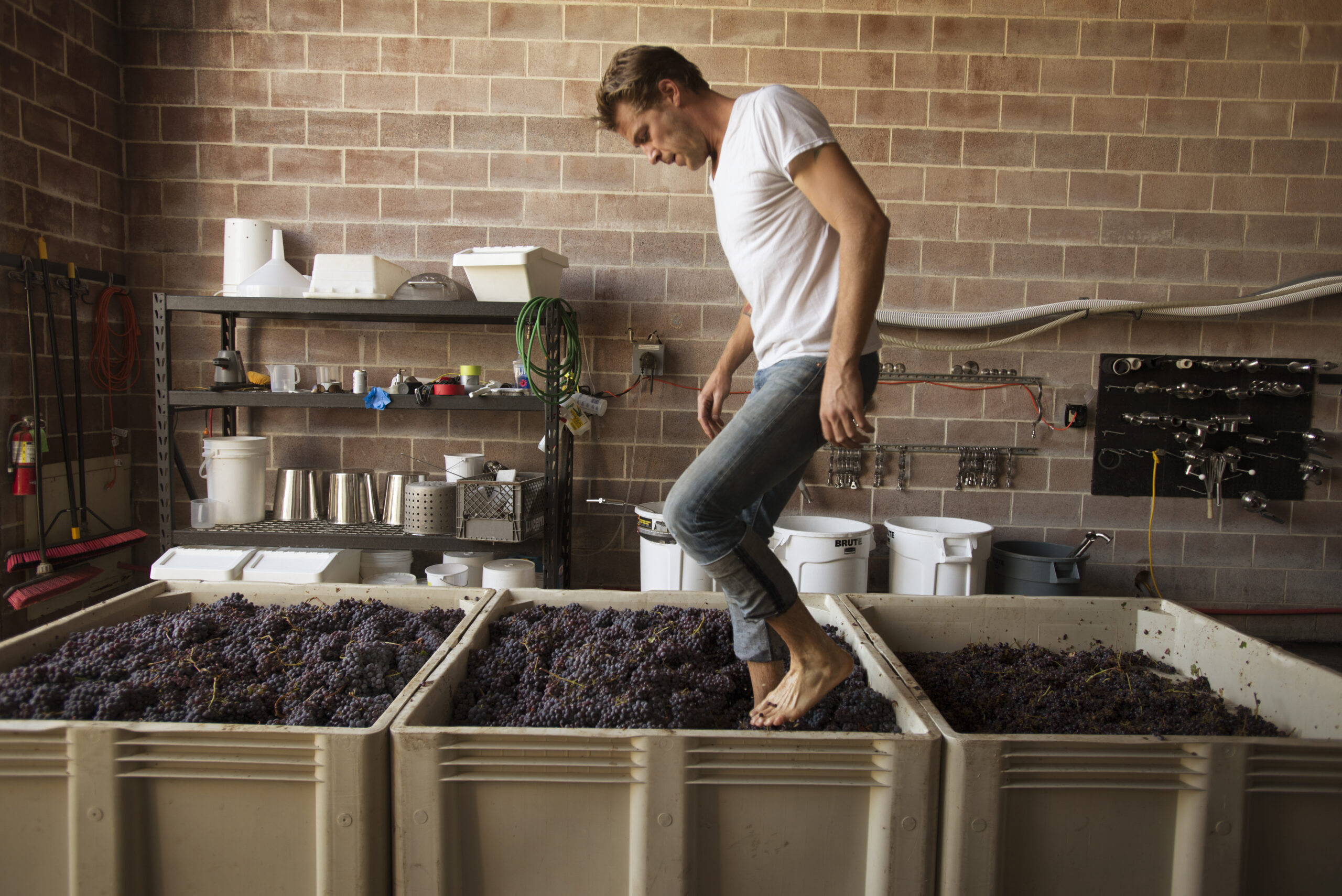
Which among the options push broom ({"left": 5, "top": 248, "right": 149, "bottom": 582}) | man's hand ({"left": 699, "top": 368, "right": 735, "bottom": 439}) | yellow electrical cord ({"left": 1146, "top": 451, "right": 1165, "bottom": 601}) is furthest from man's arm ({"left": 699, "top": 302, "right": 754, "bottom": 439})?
push broom ({"left": 5, "top": 248, "right": 149, "bottom": 582})

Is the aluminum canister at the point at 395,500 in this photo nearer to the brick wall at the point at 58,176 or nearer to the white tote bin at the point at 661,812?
the brick wall at the point at 58,176

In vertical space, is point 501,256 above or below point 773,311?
above

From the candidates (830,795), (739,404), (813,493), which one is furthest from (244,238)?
(830,795)

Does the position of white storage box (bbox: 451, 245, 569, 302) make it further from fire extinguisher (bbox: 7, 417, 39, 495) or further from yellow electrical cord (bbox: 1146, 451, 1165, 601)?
yellow electrical cord (bbox: 1146, 451, 1165, 601)

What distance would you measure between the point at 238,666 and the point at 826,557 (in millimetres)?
1928

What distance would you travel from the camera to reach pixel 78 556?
2926 millimetres

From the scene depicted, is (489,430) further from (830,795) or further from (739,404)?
(830,795)

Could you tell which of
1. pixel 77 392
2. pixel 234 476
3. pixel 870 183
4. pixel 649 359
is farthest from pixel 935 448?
pixel 77 392

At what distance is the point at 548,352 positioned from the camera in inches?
115

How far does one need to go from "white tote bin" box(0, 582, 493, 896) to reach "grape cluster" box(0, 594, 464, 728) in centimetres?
19

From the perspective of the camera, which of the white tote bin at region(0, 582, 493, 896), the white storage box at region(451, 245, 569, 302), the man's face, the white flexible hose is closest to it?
the white tote bin at region(0, 582, 493, 896)

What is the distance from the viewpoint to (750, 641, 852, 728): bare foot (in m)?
1.35

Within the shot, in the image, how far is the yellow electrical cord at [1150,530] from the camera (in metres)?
3.33

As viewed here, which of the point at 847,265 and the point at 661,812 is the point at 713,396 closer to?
the point at 847,265
